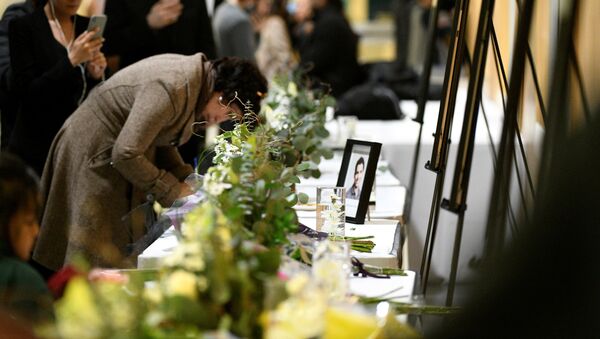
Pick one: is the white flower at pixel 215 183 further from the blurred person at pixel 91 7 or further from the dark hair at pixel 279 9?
the dark hair at pixel 279 9

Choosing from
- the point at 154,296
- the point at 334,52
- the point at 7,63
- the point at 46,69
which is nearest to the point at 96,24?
the point at 46,69

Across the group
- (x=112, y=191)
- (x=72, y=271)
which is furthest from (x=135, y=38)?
(x=72, y=271)

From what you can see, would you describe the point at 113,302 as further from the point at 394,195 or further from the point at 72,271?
the point at 394,195

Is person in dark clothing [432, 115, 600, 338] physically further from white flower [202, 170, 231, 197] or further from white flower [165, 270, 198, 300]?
white flower [202, 170, 231, 197]

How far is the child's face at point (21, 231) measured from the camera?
1.91 metres

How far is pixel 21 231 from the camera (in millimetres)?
1912

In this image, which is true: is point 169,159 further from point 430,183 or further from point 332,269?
point 332,269

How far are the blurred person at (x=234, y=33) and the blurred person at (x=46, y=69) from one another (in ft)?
11.8

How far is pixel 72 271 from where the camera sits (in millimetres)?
1912

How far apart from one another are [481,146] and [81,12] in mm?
2311

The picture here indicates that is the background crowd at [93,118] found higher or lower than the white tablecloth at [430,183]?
higher

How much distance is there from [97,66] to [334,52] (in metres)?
4.18

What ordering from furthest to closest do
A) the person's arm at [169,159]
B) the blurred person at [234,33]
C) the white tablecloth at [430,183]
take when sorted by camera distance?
the blurred person at [234,33], the white tablecloth at [430,183], the person's arm at [169,159]

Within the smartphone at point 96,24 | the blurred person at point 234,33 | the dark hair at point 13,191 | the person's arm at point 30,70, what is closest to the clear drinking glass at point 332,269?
the dark hair at point 13,191
